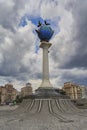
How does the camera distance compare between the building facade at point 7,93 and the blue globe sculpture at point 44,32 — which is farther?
the building facade at point 7,93

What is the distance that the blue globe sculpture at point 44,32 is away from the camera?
1922 inches

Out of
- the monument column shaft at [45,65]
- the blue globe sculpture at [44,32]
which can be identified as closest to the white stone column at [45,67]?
the monument column shaft at [45,65]

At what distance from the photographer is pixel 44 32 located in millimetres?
48812

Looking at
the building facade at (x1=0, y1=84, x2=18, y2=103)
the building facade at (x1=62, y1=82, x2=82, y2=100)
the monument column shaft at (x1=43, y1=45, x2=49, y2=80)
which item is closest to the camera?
the monument column shaft at (x1=43, y1=45, x2=49, y2=80)

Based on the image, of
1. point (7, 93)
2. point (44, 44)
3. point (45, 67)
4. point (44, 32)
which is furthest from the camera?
point (7, 93)

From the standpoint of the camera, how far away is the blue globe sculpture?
48.8 metres

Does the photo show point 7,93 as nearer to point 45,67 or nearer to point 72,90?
point 72,90

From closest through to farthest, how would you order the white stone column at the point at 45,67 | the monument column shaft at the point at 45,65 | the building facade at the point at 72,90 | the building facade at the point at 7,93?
the white stone column at the point at 45,67 < the monument column shaft at the point at 45,65 < the building facade at the point at 72,90 < the building facade at the point at 7,93

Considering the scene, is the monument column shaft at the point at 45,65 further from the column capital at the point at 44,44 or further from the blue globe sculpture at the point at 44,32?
the blue globe sculpture at the point at 44,32

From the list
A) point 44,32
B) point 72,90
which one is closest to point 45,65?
point 44,32

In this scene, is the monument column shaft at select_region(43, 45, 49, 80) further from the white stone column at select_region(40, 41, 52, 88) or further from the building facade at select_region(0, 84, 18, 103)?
the building facade at select_region(0, 84, 18, 103)

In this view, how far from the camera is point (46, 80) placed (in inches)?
1845

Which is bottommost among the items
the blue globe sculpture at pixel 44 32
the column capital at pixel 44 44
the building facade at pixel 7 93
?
the building facade at pixel 7 93

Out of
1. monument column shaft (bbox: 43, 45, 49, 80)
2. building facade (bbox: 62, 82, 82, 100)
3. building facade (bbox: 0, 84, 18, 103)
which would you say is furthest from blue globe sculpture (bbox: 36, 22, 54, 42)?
building facade (bbox: 0, 84, 18, 103)
